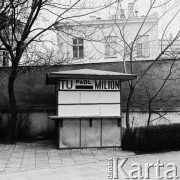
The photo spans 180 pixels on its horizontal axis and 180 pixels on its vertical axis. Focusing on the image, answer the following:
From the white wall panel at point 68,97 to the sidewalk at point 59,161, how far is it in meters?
1.58

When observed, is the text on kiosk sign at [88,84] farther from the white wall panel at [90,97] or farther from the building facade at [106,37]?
the building facade at [106,37]

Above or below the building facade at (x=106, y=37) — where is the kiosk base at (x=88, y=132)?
below

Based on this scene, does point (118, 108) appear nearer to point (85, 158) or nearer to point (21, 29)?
point (85, 158)

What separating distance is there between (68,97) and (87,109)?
739 millimetres

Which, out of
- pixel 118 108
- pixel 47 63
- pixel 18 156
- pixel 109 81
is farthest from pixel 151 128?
pixel 47 63

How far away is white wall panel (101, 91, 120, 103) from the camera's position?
1048 cm

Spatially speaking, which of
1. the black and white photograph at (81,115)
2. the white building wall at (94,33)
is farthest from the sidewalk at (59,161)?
the white building wall at (94,33)

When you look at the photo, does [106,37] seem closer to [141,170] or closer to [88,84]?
[88,84]

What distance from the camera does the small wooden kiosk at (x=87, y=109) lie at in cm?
1016

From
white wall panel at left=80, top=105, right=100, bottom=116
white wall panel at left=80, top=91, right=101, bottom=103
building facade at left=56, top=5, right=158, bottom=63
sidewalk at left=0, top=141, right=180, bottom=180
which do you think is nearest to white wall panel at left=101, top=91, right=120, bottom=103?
white wall panel at left=80, top=91, right=101, bottom=103

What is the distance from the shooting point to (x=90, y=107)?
10359 mm

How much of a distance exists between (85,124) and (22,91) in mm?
4584

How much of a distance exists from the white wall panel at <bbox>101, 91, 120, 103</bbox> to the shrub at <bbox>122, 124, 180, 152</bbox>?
3.63 feet

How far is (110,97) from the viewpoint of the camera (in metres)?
10.5
